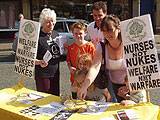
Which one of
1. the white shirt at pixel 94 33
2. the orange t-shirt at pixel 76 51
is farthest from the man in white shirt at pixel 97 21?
the orange t-shirt at pixel 76 51

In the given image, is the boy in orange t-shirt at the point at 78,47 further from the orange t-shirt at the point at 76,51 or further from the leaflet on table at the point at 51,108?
the leaflet on table at the point at 51,108

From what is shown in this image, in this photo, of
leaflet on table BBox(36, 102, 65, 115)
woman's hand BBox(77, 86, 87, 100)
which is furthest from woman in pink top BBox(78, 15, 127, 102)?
leaflet on table BBox(36, 102, 65, 115)

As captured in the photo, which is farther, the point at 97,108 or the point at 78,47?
the point at 78,47

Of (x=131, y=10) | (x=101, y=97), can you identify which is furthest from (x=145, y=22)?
(x=131, y=10)

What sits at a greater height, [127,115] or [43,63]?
[43,63]

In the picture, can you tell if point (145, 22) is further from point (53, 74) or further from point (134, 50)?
point (53, 74)

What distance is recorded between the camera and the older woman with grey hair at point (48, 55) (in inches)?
165

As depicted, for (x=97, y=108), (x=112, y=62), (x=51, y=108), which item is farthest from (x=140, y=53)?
(x=51, y=108)

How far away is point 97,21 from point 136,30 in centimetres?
117

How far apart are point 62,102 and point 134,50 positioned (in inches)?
33.9

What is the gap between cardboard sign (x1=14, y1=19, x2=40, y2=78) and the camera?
4008mm

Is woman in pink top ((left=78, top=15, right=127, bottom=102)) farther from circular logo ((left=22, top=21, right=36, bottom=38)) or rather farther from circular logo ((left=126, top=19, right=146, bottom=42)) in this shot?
circular logo ((left=22, top=21, right=36, bottom=38))

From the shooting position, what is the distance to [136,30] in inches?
129

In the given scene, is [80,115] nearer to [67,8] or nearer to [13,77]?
[13,77]
